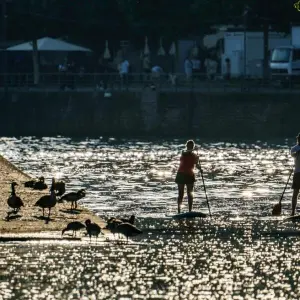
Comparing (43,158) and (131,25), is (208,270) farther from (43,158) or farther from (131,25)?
(131,25)

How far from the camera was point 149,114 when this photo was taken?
240ft

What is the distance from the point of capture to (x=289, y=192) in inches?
1441

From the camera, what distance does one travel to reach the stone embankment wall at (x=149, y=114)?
69.9 m

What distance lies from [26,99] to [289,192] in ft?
132

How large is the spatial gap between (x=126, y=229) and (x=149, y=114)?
47.6 m

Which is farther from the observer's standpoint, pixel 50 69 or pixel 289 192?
pixel 50 69

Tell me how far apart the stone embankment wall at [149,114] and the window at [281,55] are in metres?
9.27

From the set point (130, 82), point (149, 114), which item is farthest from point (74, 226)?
point (130, 82)

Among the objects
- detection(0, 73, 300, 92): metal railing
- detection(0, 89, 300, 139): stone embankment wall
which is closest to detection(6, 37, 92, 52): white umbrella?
detection(0, 73, 300, 92): metal railing

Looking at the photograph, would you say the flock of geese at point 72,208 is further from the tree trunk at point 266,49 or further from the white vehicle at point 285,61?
the tree trunk at point 266,49

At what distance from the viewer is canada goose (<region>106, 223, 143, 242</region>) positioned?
2541 centimetres

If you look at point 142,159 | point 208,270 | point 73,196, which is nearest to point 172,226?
point 73,196

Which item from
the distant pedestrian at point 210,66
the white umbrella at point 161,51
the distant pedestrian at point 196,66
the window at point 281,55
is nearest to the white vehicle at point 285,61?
the window at point 281,55

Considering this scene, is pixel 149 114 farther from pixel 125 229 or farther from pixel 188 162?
pixel 125 229
